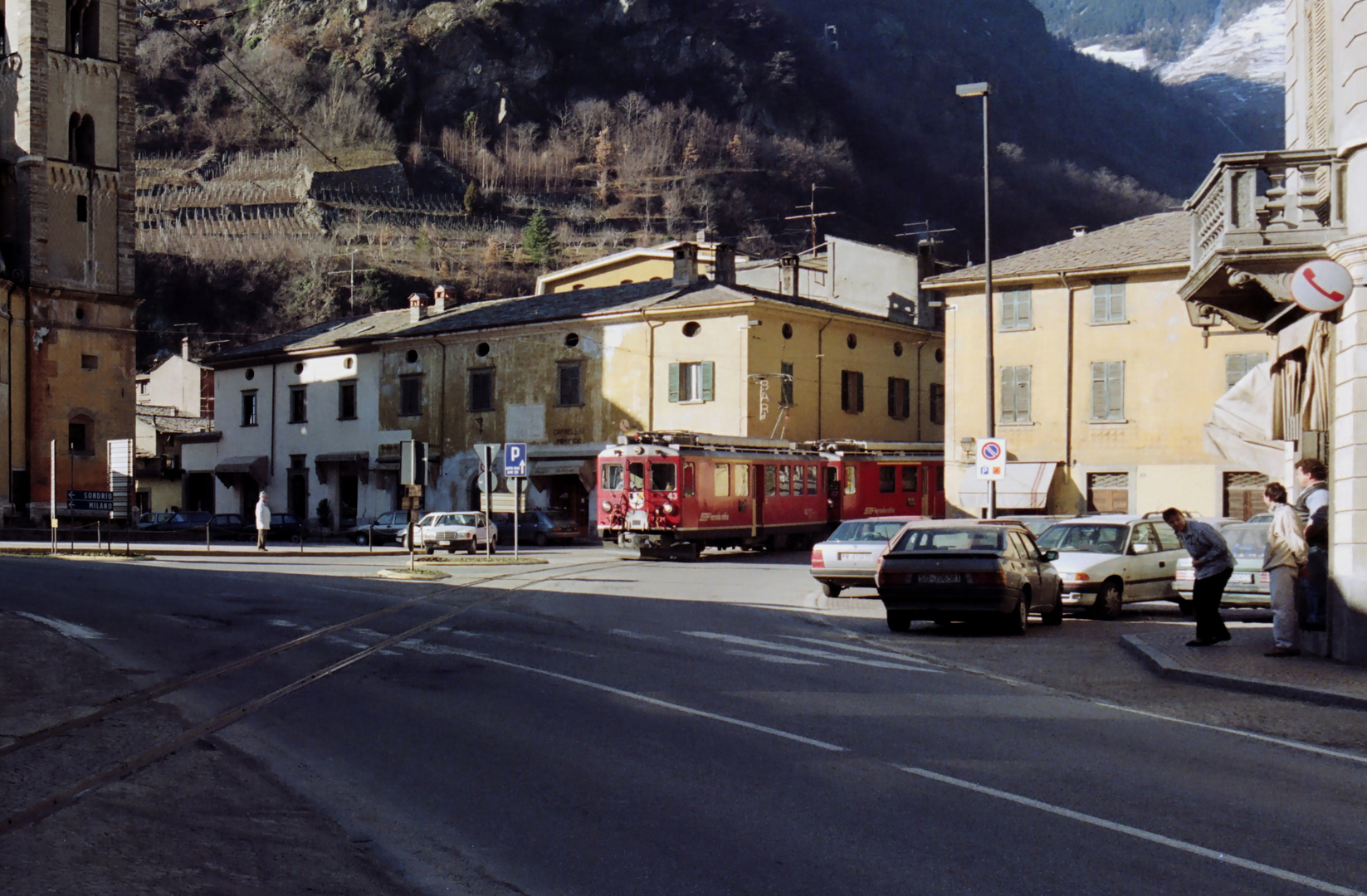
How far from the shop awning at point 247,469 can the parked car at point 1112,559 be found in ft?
148

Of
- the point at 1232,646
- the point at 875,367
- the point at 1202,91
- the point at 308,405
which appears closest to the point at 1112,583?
the point at 1232,646

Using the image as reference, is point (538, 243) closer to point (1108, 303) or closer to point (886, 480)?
point (886, 480)

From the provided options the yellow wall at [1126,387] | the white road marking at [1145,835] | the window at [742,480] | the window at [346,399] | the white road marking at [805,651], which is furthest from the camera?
the window at [346,399]

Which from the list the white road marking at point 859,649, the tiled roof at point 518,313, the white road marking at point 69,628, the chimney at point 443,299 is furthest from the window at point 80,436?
the white road marking at point 859,649

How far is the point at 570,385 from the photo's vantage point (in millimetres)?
51312

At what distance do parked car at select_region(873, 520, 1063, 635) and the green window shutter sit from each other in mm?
23144

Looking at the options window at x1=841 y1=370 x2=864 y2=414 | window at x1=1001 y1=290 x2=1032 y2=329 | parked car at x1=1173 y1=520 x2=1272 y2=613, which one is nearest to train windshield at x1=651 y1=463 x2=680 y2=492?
window at x1=1001 y1=290 x2=1032 y2=329

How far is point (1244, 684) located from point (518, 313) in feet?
144

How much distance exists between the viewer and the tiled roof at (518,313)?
160 feet

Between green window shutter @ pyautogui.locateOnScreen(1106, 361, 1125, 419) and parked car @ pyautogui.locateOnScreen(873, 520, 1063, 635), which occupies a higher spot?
green window shutter @ pyautogui.locateOnScreen(1106, 361, 1125, 419)

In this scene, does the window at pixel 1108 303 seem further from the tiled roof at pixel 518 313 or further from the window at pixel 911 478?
the tiled roof at pixel 518 313

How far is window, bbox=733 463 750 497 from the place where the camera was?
1518 inches

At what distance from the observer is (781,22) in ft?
446

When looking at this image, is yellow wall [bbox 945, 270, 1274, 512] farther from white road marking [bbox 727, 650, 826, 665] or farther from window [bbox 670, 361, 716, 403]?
white road marking [bbox 727, 650, 826, 665]
